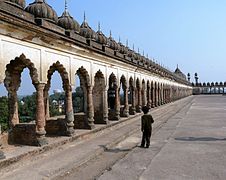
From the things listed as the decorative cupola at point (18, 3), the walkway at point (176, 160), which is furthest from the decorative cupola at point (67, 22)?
the walkway at point (176, 160)

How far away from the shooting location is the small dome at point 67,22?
11.2 metres

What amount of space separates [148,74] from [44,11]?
16.7 meters

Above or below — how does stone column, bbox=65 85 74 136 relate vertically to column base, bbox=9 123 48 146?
above

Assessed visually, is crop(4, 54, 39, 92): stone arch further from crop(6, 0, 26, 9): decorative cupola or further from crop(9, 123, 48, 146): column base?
crop(6, 0, 26, 9): decorative cupola

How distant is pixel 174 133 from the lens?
39.1ft

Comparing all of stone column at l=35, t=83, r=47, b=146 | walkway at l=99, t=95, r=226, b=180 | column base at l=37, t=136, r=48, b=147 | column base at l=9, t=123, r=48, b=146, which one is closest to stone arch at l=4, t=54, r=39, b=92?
column base at l=9, t=123, r=48, b=146

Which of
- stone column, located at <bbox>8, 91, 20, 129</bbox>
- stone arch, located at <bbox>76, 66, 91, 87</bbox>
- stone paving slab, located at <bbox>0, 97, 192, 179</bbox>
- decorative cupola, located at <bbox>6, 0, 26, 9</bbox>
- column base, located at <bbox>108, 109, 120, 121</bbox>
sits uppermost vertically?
decorative cupola, located at <bbox>6, 0, 26, 9</bbox>

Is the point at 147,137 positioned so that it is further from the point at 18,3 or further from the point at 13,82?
the point at 18,3

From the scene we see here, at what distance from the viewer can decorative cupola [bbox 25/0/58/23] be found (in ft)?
30.5

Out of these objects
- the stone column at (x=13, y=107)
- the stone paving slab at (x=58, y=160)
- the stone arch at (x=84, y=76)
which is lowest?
the stone paving slab at (x=58, y=160)

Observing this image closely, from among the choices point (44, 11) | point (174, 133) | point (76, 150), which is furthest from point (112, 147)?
point (44, 11)

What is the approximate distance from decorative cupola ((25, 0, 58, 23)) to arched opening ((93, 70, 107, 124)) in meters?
4.95

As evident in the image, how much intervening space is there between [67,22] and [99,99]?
4.56 meters

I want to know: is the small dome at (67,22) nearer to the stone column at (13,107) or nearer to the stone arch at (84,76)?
the stone arch at (84,76)
